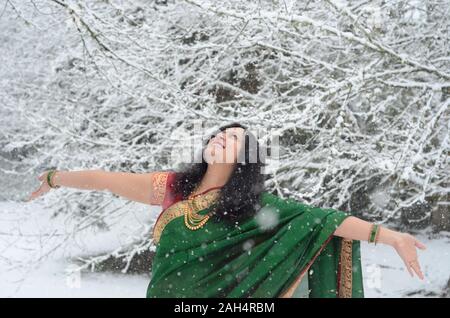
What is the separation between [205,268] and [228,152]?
1.69 ft

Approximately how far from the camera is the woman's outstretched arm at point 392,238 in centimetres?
219

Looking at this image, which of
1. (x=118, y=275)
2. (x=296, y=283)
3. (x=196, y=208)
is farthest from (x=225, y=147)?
(x=118, y=275)

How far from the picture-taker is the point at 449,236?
756 centimetres

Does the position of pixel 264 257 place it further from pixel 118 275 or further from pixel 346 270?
pixel 118 275

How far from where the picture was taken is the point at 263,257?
7.93 ft

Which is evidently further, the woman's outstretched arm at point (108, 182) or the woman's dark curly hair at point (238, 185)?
the woman's outstretched arm at point (108, 182)

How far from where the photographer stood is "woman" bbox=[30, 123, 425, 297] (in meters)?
2.39

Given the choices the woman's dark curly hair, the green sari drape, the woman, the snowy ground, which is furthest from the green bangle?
the snowy ground

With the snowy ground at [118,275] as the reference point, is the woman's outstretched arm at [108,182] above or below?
above

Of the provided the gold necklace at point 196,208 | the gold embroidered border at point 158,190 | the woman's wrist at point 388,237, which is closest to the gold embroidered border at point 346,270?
the woman's wrist at point 388,237

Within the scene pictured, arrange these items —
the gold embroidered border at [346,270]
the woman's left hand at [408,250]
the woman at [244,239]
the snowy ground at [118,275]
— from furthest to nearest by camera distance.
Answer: the snowy ground at [118,275] < the gold embroidered border at [346,270] < the woman at [244,239] < the woman's left hand at [408,250]

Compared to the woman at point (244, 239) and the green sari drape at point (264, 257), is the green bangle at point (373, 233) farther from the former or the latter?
the green sari drape at point (264, 257)

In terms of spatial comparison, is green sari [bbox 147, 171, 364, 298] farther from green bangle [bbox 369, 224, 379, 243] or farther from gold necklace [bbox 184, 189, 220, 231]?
green bangle [bbox 369, 224, 379, 243]

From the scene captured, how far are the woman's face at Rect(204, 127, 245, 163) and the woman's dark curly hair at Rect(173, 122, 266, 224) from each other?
0.10ft
